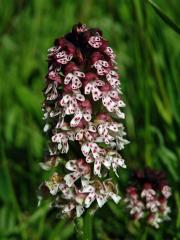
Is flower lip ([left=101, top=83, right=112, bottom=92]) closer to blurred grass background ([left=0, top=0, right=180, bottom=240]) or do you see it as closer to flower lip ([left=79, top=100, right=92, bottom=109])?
flower lip ([left=79, top=100, right=92, bottom=109])

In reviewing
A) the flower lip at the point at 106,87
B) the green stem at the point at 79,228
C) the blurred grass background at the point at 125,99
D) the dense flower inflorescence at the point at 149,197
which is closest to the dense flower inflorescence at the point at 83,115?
the flower lip at the point at 106,87

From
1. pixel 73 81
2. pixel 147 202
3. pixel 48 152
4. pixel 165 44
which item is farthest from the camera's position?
pixel 165 44

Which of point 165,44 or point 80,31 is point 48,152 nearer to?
point 80,31

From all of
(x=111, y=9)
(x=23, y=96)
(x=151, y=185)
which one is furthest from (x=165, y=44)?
(x=111, y=9)

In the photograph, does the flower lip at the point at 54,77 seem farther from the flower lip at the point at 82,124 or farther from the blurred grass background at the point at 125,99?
the blurred grass background at the point at 125,99

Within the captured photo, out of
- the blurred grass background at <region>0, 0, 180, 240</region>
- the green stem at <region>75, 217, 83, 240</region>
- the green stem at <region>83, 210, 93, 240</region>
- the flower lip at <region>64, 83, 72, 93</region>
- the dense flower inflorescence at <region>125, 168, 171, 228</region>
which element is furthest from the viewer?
the blurred grass background at <region>0, 0, 180, 240</region>

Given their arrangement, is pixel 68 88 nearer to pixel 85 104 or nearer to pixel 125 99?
pixel 85 104

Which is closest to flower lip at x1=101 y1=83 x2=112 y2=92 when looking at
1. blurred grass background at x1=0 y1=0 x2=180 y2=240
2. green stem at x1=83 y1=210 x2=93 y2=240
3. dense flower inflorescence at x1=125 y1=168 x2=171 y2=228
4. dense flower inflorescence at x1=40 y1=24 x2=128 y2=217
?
dense flower inflorescence at x1=40 y1=24 x2=128 y2=217
